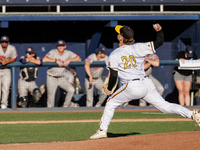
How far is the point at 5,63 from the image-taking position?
33.2ft

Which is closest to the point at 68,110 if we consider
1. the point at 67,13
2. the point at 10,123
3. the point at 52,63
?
the point at 52,63

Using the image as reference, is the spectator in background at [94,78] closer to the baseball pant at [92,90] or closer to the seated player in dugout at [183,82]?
the baseball pant at [92,90]

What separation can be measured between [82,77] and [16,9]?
3680 mm

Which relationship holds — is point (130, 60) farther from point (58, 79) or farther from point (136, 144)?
point (58, 79)

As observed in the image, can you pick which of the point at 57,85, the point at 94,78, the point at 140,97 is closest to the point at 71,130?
the point at 140,97

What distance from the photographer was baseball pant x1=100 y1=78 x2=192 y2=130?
5.28 meters

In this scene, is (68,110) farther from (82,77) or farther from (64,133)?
(64,133)

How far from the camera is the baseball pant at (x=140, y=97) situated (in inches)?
208

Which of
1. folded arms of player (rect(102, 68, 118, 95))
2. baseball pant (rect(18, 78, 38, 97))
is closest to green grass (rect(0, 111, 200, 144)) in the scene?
folded arms of player (rect(102, 68, 118, 95))

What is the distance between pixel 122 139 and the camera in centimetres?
507

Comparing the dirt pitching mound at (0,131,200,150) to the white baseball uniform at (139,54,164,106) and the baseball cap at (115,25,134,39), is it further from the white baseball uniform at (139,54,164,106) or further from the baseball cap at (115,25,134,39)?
the white baseball uniform at (139,54,164,106)

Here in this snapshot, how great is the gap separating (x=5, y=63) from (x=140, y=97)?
557 cm

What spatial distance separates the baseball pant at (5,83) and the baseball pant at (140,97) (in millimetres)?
5279

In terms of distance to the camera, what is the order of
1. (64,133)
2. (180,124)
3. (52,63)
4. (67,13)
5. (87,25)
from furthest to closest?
(87,25) < (67,13) < (52,63) < (180,124) < (64,133)
